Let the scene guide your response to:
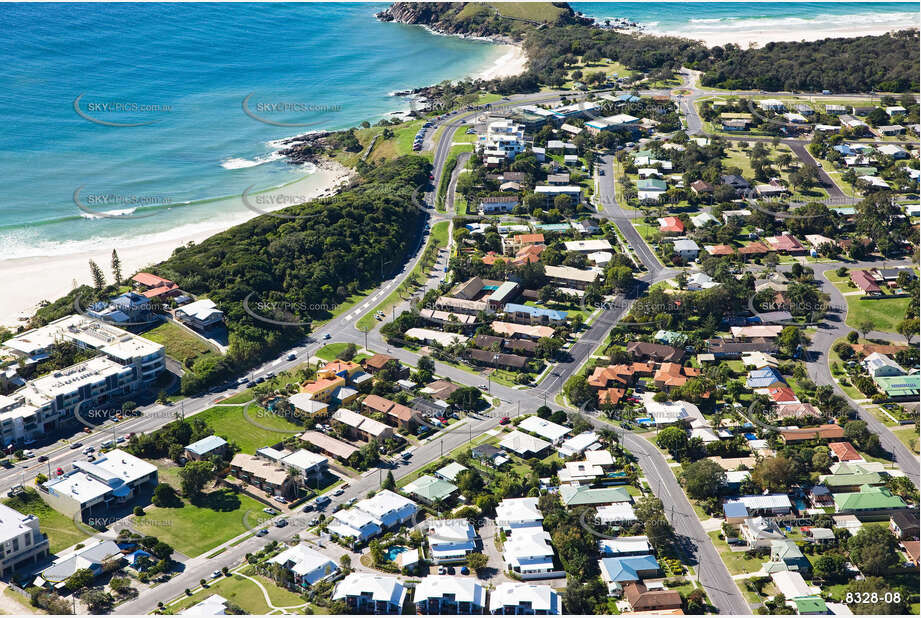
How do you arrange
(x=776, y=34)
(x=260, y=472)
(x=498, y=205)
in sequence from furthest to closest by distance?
(x=776, y=34) < (x=498, y=205) < (x=260, y=472)

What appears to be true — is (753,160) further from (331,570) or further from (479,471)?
(331,570)

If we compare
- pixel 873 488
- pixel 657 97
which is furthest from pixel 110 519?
pixel 657 97

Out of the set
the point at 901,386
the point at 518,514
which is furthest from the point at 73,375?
the point at 901,386

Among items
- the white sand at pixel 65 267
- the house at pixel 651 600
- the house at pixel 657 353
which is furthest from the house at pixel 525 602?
the white sand at pixel 65 267

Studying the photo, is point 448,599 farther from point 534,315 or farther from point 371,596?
point 534,315

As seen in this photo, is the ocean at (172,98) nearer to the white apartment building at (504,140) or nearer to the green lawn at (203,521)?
the white apartment building at (504,140)
